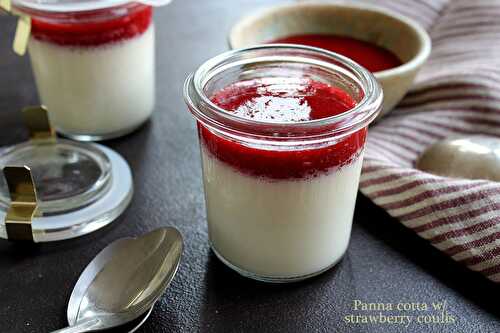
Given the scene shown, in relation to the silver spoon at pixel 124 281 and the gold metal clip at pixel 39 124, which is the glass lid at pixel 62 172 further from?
the silver spoon at pixel 124 281

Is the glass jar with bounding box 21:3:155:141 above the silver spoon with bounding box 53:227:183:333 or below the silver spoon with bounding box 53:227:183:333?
above

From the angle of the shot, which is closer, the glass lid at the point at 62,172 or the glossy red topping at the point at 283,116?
the glossy red topping at the point at 283,116

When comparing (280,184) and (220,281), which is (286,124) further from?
(220,281)

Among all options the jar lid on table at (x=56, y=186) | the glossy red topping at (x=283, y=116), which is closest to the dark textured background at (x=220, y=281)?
the jar lid on table at (x=56, y=186)

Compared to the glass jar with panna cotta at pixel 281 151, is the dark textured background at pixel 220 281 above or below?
below

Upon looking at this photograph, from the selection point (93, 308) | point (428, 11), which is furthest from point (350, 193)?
point (428, 11)

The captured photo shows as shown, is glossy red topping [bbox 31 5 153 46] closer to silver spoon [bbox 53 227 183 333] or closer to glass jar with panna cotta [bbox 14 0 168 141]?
glass jar with panna cotta [bbox 14 0 168 141]

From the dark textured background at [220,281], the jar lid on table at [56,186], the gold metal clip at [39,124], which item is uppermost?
the gold metal clip at [39,124]

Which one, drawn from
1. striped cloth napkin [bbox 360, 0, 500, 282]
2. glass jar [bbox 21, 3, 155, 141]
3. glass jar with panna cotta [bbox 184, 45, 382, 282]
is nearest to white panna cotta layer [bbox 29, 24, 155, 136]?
glass jar [bbox 21, 3, 155, 141]
